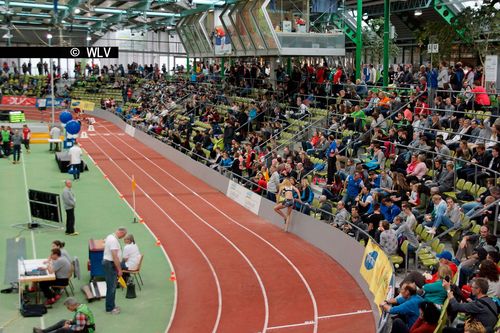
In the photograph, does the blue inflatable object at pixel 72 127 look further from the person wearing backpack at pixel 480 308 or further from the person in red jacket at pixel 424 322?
the person wearing backpack at pixel 480 308

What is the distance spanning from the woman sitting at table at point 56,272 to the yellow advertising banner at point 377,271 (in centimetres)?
656

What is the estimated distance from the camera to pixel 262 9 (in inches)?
1289

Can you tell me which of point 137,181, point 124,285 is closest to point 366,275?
point 124,285

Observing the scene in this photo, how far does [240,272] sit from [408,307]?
23.5 feet

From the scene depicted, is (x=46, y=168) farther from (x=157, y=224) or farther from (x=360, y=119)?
(x=360, y=119)

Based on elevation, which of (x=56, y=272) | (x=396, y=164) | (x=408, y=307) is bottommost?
(x=56, y=272)

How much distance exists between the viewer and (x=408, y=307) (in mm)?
10109

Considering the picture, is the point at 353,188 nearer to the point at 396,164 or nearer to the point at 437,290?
the point at 396,164

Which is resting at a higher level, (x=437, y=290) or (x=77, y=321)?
(x=437, y=290)

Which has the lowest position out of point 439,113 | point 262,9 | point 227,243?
point 227,243

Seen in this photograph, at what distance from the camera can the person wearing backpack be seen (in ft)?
29.7

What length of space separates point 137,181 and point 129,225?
8147 millimetres

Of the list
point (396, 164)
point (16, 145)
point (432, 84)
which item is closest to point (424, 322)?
point (396, 164)

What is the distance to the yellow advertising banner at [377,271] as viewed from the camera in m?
12.1
